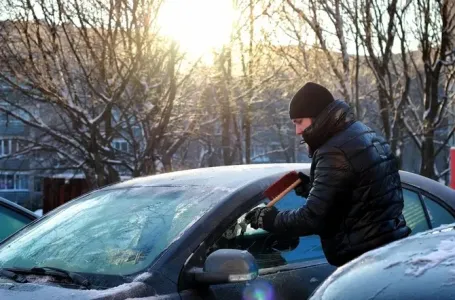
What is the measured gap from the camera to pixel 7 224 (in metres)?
5.51

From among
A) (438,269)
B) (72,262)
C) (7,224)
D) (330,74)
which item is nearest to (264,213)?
(72,262)

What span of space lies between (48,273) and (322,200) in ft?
4.11

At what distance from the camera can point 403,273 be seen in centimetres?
207

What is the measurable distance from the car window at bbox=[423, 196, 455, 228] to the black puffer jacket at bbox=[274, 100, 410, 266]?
0.84 meters

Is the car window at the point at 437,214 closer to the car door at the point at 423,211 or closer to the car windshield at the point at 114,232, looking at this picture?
the car door at the point at 423,211

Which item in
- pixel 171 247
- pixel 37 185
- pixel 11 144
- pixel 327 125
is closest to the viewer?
pixel 171 247

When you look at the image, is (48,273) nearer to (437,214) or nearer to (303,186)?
(303,186)

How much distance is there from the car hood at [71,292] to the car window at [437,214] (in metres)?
1.95

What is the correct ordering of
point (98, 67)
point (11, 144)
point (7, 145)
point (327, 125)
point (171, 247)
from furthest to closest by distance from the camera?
point (7, 145) < point (11, 144) < point (98, 67) < point (327, 125) < point (171, 247)

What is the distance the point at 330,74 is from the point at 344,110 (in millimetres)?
13677

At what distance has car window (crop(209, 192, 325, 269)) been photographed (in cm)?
343

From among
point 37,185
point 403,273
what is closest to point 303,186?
point 403,273

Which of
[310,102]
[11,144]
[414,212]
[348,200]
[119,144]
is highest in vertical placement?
[11,144]

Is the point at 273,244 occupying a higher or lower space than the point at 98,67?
lower
